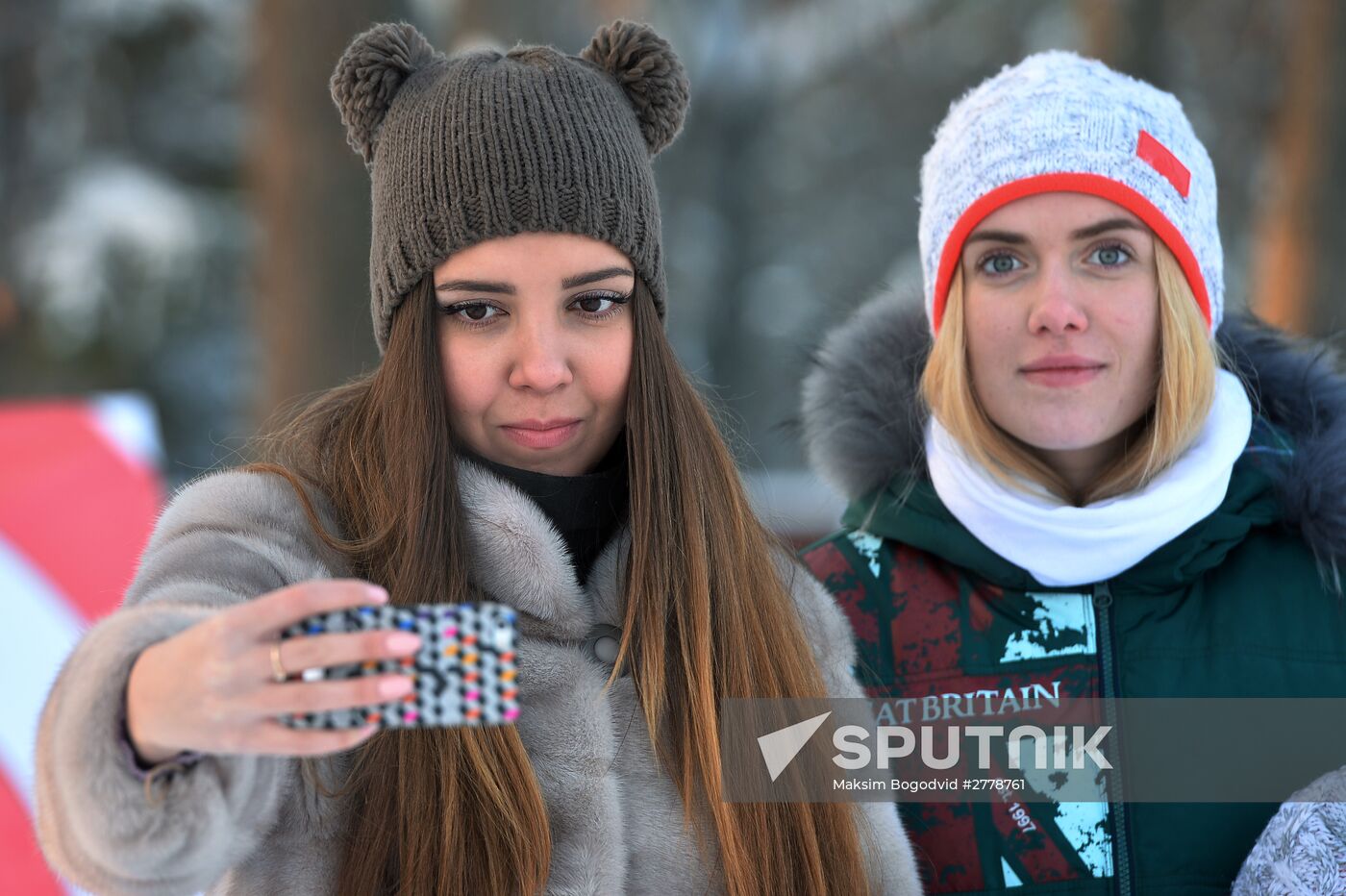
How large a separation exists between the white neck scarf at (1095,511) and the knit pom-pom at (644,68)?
3.04 feet

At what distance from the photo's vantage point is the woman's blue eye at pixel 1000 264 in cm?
278

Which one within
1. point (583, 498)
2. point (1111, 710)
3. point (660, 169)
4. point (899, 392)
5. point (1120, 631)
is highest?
point (660, 169)

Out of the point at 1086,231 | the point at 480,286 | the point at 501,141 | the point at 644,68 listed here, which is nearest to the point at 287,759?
the point at 480,286

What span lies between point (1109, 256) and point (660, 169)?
577 inches

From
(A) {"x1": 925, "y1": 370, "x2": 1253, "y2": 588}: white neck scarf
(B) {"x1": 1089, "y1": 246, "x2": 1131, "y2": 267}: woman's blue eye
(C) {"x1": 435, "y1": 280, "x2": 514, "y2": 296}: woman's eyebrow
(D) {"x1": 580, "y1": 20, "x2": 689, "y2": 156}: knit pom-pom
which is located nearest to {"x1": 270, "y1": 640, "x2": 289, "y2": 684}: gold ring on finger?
(C) {"x1": 435, "y1": 280, "x2": 514, "y2": 296}: woman's eyebrow

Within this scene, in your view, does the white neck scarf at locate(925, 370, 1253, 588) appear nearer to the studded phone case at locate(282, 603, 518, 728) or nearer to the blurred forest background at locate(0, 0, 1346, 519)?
the blurred forest background at locate(0, 0, 1346, 519)

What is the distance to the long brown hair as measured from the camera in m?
2.12

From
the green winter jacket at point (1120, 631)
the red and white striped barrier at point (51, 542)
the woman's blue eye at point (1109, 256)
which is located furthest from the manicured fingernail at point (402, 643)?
the red and white striped barrier at point (51, 542)

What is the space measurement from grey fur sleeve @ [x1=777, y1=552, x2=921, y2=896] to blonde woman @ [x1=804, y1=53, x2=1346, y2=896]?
6.4 inches

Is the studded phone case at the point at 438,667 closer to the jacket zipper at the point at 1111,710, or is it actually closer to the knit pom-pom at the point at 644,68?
the knit pom-pom at the point at 644,68

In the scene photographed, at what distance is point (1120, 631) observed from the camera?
2.71 m

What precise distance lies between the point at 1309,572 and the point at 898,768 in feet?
3.00

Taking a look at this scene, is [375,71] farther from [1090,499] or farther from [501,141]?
[1090,499]

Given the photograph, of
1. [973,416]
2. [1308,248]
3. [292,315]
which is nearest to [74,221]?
[292,315]
